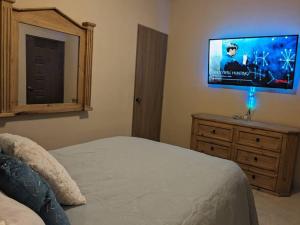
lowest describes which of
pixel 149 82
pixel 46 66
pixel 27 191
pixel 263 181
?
pixel 263 181

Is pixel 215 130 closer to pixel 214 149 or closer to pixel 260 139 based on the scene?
pixel 214 149

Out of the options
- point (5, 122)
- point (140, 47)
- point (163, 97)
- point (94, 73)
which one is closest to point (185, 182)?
point (5, 122)

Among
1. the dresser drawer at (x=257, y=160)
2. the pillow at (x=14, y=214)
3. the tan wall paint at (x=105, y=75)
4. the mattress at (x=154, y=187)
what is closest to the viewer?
the pillow at (x=14, y=214)

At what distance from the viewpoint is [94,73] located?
3.09m

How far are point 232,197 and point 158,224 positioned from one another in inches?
27.2

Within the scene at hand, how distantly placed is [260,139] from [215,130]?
0.57 metres

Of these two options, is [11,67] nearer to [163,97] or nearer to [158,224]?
[158,224]

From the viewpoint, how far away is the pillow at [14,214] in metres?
0.79

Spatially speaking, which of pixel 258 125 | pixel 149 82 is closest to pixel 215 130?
pixel 258 125

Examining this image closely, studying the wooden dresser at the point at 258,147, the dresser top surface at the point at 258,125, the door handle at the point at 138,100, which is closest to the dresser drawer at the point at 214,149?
the wooden dresser at the point at 258,147

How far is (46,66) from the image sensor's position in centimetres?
256

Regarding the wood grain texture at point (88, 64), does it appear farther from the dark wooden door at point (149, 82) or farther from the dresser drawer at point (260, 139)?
the dresser drawer at point (260, 139)

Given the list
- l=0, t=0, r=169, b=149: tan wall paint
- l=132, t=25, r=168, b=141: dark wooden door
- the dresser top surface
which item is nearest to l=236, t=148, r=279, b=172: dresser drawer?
A: the dresser top surface

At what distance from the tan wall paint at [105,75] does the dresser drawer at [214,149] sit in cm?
108
